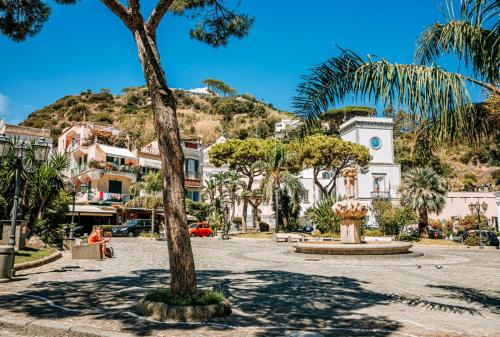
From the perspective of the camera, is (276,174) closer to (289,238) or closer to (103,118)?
(289,238)

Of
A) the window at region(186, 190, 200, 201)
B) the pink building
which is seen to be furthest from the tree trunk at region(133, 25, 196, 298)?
the pink building

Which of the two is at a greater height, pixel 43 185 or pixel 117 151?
pixel 117 151

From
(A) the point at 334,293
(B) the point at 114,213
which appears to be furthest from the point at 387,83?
(B) the point at 114,213

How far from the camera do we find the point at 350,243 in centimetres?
1834

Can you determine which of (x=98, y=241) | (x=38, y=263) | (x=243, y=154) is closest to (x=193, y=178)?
(x=243, y=154)

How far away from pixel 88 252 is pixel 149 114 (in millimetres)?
84845

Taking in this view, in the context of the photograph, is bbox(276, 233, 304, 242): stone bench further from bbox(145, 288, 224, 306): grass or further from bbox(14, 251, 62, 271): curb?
bbox(145, 288, 224, 306): grass

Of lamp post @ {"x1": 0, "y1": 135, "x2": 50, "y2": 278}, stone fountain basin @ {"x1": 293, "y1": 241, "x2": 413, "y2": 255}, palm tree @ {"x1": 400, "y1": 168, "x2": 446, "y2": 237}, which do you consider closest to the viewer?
lamp post @ {"x1": 0, "y1": 135, "x2": 50, "y2": 278}

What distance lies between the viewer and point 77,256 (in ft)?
49.4

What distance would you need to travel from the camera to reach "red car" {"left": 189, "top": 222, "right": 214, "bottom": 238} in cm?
3721

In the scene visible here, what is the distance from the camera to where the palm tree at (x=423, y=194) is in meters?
32.6

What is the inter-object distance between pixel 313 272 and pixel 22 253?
390 inches

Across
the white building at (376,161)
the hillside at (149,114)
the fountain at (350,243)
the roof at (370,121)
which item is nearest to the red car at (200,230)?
the white building at (376,161)

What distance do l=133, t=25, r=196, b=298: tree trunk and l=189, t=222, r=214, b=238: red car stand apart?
3096cm
